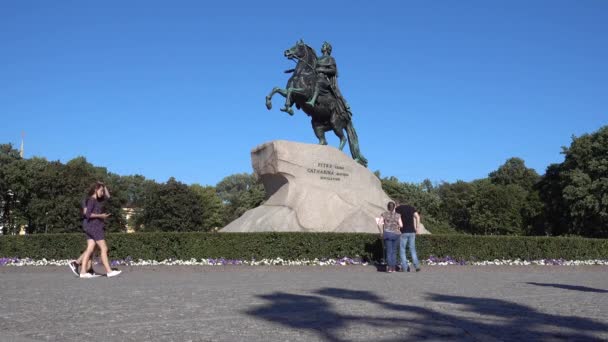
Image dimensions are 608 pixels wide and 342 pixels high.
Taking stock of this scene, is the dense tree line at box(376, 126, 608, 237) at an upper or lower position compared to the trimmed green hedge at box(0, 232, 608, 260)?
upper

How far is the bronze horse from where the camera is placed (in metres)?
20.9

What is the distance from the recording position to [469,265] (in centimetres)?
1633

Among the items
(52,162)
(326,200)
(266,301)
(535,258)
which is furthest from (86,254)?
(52,162)

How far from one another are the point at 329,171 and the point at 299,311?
13.7 meters

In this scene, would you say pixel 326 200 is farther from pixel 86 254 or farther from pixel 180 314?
pixel 180 314

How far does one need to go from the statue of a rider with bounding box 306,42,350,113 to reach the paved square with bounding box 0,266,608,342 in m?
12.4

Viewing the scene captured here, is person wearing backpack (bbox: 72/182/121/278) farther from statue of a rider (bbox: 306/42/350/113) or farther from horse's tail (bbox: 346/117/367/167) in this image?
horse's tail (bbox: 346/117/367/167)

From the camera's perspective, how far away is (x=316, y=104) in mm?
21547

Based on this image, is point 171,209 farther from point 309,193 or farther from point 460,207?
point 309,193

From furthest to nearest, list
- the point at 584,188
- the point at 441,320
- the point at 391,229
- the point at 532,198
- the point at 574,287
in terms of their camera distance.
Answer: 1. the point at 532,198
2. the point at 584,188
3. the point at 391,229
4. the point at 574,287
5. the point at 441,320

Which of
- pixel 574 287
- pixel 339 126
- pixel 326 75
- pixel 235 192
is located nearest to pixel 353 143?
pixel 339 126

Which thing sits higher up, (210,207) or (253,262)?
(210,207)

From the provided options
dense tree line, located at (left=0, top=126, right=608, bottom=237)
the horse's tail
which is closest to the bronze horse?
the horse's tail

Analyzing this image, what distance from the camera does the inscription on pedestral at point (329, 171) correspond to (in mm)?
19703
